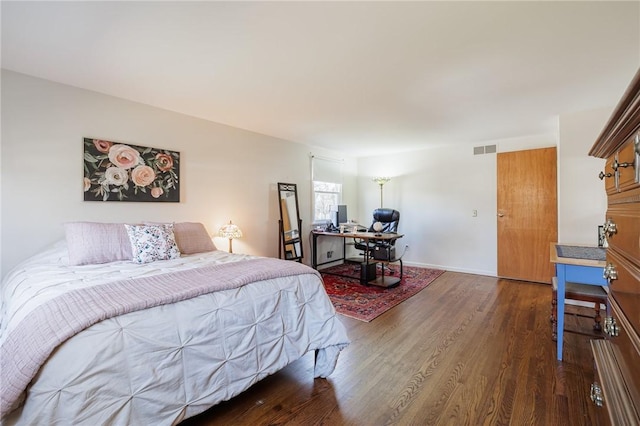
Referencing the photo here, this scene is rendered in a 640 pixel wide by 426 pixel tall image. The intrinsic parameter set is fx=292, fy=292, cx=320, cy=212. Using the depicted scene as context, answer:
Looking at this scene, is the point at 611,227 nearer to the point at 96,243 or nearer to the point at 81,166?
the point at 96,243

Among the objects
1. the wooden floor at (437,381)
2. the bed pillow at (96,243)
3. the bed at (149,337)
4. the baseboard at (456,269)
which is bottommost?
the wooden floor at (437,381)

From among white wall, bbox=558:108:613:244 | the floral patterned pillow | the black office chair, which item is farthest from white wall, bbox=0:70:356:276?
white wall, bbox=558:108:613:244

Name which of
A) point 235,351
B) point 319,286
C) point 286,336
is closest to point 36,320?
point 235,351

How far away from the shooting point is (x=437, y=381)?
1946 millimetres

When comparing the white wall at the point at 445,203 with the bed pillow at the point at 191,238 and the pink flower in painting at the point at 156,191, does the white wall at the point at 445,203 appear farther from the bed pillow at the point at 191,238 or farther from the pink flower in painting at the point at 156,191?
the pink flower in painting at the point at 156,191

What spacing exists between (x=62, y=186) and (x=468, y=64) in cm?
367

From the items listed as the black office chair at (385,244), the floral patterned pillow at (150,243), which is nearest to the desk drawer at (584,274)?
the black office chair at (385,244)

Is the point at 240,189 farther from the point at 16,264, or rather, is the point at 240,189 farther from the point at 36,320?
the point at 36,320

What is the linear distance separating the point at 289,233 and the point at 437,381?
3.20 meters

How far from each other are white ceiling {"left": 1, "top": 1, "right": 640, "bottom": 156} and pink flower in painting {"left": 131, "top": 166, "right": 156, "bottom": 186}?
2.40ft

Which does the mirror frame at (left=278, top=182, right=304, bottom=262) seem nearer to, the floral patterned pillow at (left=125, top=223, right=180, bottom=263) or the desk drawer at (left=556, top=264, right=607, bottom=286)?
the floral patterned pillow at (left=125, top=223, right=180, bottom=263)

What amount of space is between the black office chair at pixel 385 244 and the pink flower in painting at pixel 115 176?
124 inches

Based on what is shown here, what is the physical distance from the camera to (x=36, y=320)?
1.22 meters

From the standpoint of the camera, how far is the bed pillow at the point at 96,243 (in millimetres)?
2340
